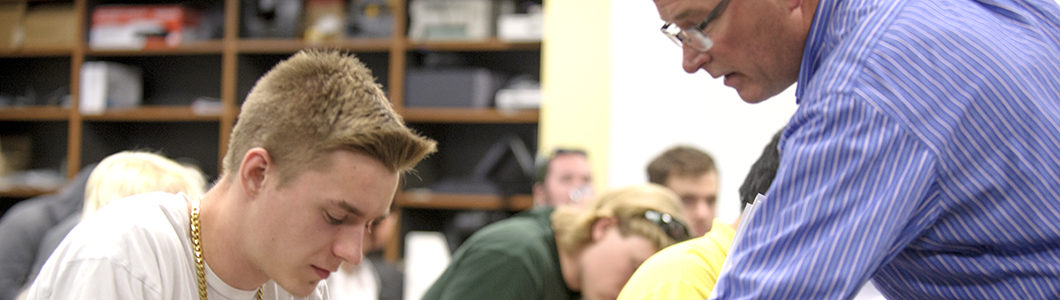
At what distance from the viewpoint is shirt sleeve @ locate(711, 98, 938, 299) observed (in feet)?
2.24

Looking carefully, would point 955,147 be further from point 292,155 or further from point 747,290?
point 292,155

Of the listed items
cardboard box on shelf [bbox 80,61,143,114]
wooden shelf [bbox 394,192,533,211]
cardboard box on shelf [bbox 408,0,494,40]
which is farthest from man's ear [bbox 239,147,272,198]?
cardboard box on shelf [bbox 80,61,143,114]

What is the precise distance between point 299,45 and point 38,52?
178cm

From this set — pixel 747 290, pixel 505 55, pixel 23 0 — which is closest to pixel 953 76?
pixel 747 290

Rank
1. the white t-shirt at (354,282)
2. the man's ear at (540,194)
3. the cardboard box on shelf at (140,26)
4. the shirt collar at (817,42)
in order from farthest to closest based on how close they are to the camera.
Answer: the cardboard box on shelf at (140,26), the man's ear at (540,194), the white t-shirt at (354,282), the shirt collar at (817,42)

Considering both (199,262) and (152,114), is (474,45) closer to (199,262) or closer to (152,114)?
(152,114)

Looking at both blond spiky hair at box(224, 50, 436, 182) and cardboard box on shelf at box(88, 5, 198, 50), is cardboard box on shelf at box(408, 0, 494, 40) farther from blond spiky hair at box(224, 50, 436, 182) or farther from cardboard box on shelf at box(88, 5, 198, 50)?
blond spiky hair at box(224, 50, 436, 182)

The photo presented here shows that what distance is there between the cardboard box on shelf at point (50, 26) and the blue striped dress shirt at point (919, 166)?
5137mm

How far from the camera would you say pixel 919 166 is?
Result: 683mm

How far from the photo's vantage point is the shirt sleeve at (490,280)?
1896mm

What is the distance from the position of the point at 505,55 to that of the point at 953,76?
158 inches

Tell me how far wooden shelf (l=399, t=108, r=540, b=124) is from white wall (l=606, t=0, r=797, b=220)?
2.30ft

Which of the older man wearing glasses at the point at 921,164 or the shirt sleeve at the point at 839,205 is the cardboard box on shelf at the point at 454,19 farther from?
the shirt sleeve at the point at 839,205

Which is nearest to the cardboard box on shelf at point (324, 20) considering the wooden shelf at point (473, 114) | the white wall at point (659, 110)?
the wooden shelf at point (473, 114)
